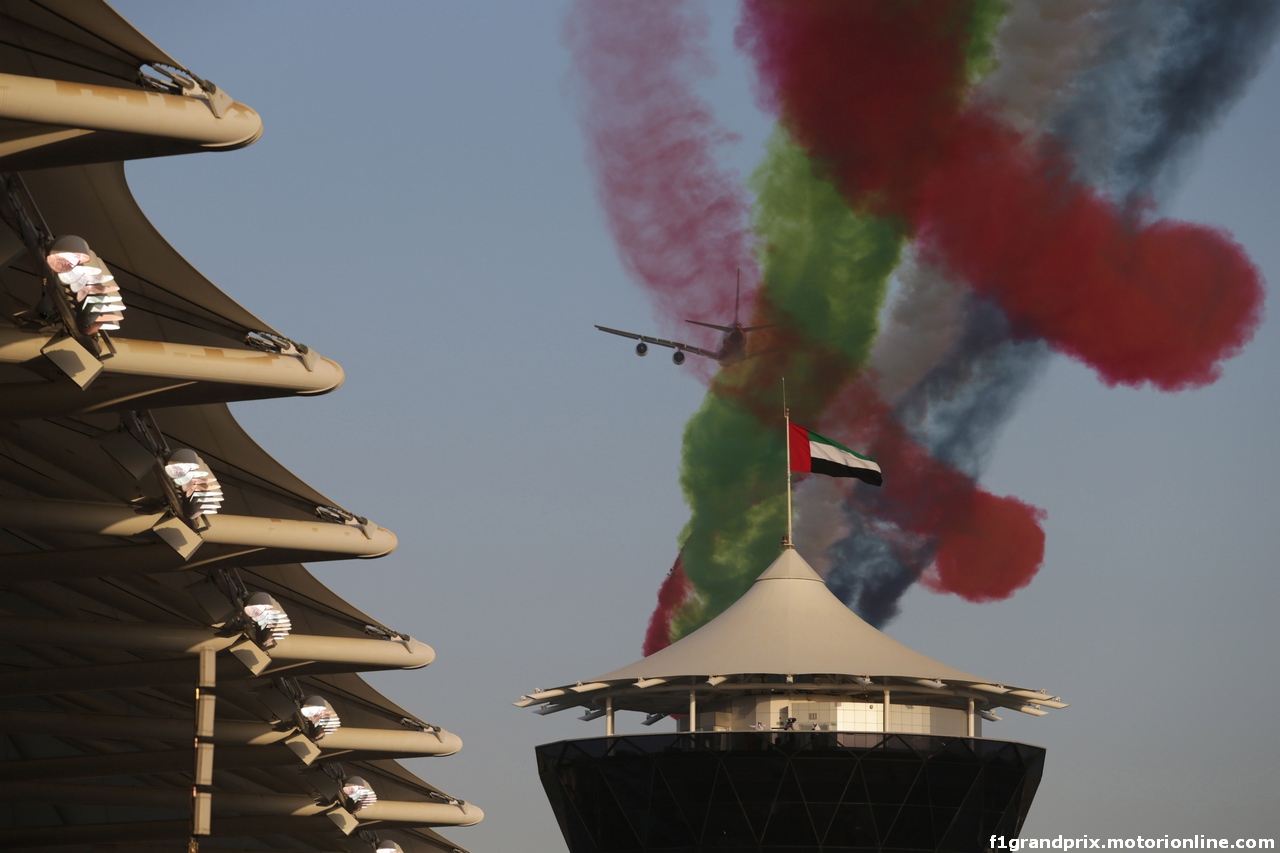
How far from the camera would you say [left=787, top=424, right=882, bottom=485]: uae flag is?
75625mm

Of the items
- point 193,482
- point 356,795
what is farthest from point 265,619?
point 356,795

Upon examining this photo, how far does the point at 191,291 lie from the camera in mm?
31359

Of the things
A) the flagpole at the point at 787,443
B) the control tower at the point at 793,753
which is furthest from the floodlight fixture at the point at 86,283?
the flagpole at the point at 787,443

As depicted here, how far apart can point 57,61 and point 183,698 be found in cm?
3533

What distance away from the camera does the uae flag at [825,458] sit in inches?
2977

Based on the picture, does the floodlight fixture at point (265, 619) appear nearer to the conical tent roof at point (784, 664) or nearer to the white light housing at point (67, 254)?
the white light housing at point (67, 254)

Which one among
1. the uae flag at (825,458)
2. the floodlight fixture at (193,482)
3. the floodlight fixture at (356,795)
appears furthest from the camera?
the uae flag at (825,458)

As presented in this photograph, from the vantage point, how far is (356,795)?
61531 mm

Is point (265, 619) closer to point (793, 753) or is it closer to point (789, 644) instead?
point (793, 753)

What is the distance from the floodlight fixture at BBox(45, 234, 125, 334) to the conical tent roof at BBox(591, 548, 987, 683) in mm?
40232

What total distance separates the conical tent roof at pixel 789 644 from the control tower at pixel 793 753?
0.08 m

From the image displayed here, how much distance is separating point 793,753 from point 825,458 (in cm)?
1670

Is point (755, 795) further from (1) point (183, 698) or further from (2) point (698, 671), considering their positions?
(1) point (183, 698)

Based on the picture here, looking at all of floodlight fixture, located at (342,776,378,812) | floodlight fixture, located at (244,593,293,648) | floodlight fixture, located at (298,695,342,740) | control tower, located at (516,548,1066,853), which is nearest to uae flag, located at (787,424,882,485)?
control tower, located at (516,548,1066,853)
